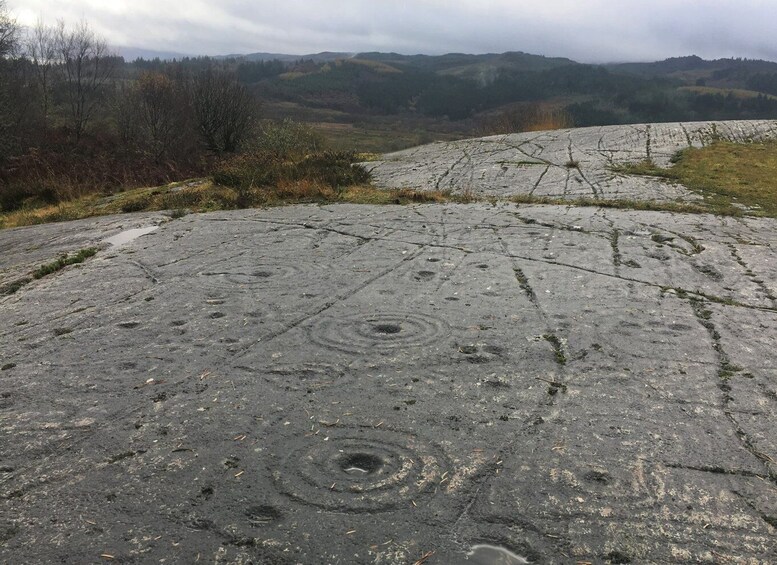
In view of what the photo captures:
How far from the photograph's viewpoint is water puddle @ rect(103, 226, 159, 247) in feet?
26.3

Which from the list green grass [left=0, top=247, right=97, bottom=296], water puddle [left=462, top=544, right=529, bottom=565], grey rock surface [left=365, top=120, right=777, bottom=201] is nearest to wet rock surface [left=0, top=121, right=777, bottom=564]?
water puddle [left=462, top=544, right=529, bottom=565]

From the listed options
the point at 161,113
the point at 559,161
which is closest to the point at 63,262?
the point at 559,161

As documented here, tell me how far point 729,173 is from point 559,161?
408cm

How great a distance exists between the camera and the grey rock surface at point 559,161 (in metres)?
12.1

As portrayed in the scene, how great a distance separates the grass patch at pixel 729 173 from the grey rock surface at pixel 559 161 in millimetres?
492

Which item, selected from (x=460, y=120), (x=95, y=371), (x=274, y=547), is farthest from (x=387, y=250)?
(x=460, y=120)

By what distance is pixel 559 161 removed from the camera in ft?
49.6

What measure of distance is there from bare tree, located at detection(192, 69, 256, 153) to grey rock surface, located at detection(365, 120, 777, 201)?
1578 centimetres

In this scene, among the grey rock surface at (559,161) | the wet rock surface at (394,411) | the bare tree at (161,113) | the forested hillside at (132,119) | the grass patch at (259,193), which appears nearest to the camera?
the wet rock surface at (394,411)

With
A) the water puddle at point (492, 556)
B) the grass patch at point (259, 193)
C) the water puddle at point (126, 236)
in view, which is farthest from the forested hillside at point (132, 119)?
the water puddle at point (492, 556)

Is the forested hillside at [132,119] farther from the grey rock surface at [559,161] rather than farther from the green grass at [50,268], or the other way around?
the green grass at [50,268]

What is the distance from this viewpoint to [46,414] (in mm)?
3463

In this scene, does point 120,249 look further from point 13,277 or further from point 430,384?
point 430,384

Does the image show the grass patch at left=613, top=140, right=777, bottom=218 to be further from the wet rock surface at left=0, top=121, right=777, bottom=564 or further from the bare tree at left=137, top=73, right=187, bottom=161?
the bare tree at left=137, top=73, right=187, bottom=161
